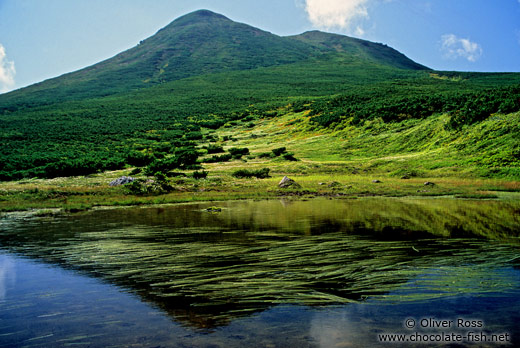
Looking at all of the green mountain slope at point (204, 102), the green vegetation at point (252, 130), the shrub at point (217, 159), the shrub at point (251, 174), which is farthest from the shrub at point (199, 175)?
the shrub at point (217, 159)

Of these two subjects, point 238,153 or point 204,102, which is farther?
point 204,102

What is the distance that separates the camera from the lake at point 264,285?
489cm

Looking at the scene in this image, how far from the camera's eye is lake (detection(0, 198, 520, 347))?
4895 millimetres

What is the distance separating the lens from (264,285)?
653cm

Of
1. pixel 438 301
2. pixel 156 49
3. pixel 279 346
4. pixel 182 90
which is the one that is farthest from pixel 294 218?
pixel 156 49

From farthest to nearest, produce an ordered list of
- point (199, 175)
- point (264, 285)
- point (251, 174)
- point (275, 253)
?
1. point (251, 174)
2. point (199, 175)
3. point (275, 253)
4. point (264, 285)

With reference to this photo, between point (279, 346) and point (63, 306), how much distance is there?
3632 mm

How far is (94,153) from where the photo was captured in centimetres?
5488

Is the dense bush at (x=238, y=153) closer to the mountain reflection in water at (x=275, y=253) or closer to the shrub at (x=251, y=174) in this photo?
the shrub at (x=251, y=174)

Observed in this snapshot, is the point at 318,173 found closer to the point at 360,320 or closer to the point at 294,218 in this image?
the point at 294,218

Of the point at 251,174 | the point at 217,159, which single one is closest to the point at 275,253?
the point at 251,174

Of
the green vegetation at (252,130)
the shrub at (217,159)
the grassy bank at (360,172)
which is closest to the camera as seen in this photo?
the grassy bank at (360,172)

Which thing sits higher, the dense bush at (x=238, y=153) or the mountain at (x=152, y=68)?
the mountain at (x=152, y=68)

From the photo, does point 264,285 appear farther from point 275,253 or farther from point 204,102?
point 204,102
